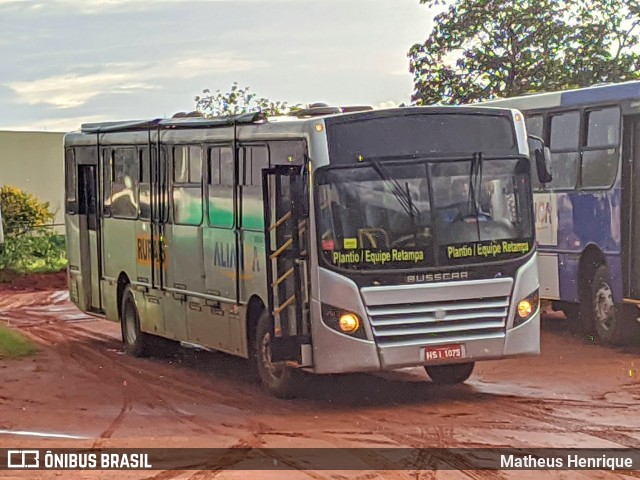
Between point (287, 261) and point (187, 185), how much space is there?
11.9 feet

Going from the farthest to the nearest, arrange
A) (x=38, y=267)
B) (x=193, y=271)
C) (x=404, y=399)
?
(x=38, y=267)
(x=193, y=271)
(x=404, y=399)

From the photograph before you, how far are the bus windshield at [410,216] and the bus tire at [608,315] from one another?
472 cm

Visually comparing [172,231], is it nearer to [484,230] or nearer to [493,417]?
[484,230]

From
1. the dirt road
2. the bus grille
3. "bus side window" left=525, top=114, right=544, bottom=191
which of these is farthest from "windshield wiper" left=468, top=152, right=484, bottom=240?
"bus side window" left=525, top=114, right=544, bottom=191

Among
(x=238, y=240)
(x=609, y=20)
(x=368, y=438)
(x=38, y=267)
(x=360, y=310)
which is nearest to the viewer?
(x=368, y=438)

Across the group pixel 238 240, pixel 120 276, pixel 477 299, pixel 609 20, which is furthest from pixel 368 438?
pixel 609 20

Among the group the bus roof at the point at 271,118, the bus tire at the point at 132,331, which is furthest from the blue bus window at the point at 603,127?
the bus tire at the point at 132,331

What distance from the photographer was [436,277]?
560 inches

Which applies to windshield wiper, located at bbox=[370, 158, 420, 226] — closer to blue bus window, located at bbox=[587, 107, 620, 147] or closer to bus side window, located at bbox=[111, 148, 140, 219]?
blue bus window, located at bbox=[587, 107, 620, 147]

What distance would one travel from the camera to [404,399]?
49.0 ft

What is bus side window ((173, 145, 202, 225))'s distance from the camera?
17.5m

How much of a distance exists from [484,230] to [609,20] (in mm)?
20386

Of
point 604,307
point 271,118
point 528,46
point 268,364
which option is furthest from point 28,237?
point 268,364

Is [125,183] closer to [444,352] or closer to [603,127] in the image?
[603,127]
